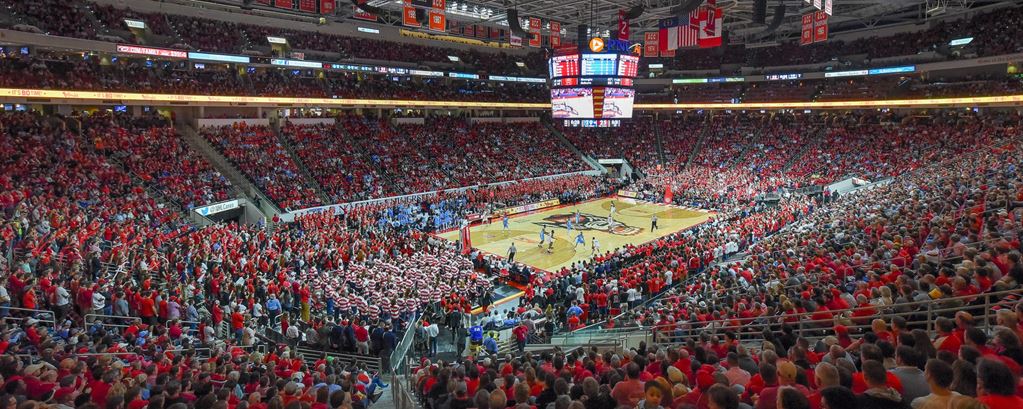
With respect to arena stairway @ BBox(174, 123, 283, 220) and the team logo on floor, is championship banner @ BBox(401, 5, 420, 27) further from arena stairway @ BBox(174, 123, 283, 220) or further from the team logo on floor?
the team logo on floor

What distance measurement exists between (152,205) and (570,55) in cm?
1808

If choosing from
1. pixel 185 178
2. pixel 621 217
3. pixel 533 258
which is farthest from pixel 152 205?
pixel 621 217

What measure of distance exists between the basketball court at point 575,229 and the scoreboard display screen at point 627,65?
790 cm

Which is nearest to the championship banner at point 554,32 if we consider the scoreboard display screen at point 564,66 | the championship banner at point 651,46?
the scoreboard display screen at point 564,66

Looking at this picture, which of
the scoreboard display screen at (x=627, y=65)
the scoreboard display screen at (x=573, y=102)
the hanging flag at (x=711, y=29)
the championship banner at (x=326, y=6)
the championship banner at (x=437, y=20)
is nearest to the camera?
the championship banner at (x=437, y=20)

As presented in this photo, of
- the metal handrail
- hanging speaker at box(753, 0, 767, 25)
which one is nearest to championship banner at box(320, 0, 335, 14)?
hanging speaker at box(753, 0, 767, 25)

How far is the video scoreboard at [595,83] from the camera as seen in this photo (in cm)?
2553

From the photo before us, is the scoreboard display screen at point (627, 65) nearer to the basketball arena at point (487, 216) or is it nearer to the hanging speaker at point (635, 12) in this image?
the basketball arena at point (487, 216)

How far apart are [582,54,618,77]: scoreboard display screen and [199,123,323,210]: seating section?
14840mm

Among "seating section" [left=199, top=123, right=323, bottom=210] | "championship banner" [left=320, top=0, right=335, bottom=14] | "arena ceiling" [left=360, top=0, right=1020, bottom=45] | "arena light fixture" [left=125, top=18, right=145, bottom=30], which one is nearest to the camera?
"championship banner" [left=320, top=0, right=335, bottom=14]

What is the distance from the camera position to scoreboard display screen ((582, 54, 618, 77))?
25453 mm

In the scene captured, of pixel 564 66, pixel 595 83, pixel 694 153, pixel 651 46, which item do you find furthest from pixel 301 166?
pixel 694 153

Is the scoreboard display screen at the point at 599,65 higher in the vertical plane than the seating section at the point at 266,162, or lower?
higher

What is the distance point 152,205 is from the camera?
21.6m
